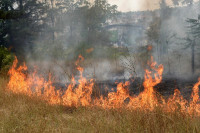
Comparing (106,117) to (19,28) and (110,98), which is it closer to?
(110,98)

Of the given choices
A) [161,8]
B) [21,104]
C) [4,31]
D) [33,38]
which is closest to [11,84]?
[21,104]

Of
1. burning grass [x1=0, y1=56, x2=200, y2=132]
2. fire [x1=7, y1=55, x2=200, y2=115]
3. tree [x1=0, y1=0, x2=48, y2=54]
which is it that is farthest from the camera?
tree [x1=0, y1=0, x2=48, y2=54]

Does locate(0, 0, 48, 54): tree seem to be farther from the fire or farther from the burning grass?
the burning grass

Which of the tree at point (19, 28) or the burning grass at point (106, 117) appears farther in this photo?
the tree at point (19, 28)

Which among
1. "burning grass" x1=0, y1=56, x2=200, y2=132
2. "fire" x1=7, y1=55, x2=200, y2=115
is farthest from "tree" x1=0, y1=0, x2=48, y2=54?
"burning grass" x1=0, y1=56, x2=200, y2=132

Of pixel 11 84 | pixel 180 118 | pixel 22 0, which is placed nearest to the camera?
pixel 180 118

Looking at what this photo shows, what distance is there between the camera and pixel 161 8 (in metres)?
33.2

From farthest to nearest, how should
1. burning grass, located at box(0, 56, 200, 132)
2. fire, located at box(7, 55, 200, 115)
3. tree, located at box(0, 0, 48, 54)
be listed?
tree, located at box(0, 0, 48, 54), fire, located at box(7, 55, 200, 115), burning grass, located at box(0, 56, 200, 132)

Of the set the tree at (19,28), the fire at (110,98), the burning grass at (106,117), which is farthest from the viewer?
the tree at (19,28)

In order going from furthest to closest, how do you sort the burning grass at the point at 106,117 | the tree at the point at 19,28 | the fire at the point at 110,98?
the tree at the point at 19,28
the fire at the point at 110,98
the burning grass at the point at 106,117

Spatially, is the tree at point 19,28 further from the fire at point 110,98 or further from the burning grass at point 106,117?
the burning grass at point 106,117

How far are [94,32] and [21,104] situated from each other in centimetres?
2687

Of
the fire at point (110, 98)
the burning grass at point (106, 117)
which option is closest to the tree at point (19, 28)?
the fire at point (110, 98)

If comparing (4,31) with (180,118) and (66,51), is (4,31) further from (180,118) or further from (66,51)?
(180,118)
